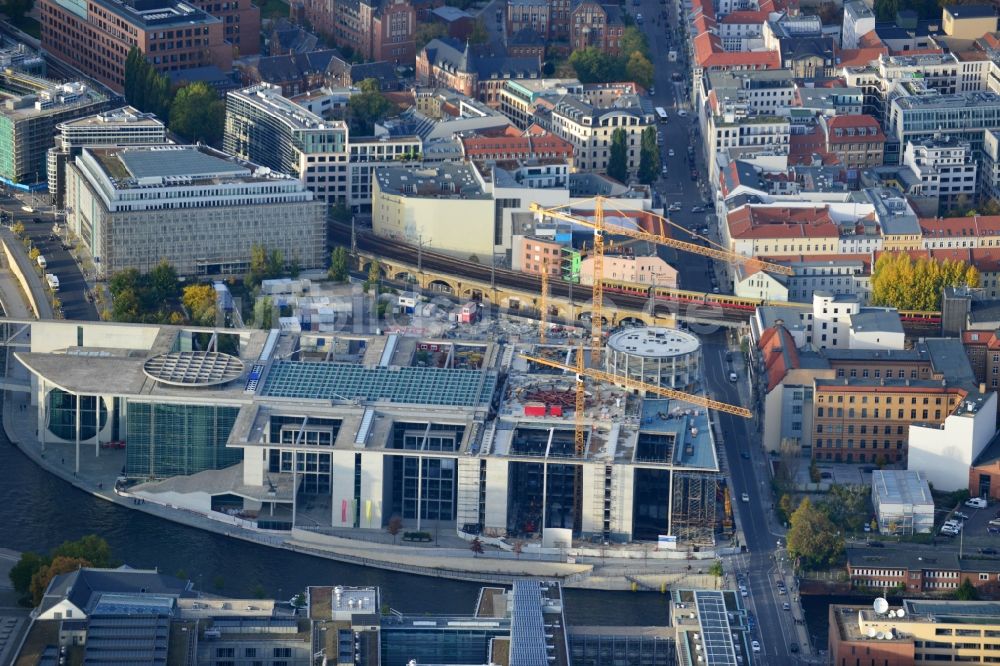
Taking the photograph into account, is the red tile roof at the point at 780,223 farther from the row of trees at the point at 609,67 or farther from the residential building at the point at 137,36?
the residential building at the point at 137,36

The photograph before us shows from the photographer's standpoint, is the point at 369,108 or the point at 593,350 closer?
the point at 593,350

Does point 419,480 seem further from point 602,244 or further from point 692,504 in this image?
point 602,244

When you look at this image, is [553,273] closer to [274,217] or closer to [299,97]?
[274,217]

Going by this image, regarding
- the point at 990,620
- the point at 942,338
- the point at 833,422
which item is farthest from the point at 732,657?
the point at 942,338

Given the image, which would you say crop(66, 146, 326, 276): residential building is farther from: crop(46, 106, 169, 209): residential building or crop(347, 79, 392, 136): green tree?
crop(347, 79, 392, 136): green tree

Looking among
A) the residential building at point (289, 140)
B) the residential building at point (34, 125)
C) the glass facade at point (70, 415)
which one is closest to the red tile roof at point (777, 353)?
the glass facade at point (70, 415)

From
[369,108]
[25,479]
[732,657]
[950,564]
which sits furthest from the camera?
[369,108]

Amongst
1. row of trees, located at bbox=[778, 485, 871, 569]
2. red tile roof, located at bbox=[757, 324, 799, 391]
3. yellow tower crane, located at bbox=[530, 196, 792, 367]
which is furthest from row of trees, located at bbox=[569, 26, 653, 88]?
row of trees, located at bbox=[778, 485, 871, 569]

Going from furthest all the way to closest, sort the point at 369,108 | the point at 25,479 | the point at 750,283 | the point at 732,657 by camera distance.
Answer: the point at 369,108 → the point at 750,283 → the point at 25,479 → the point at 732,657
